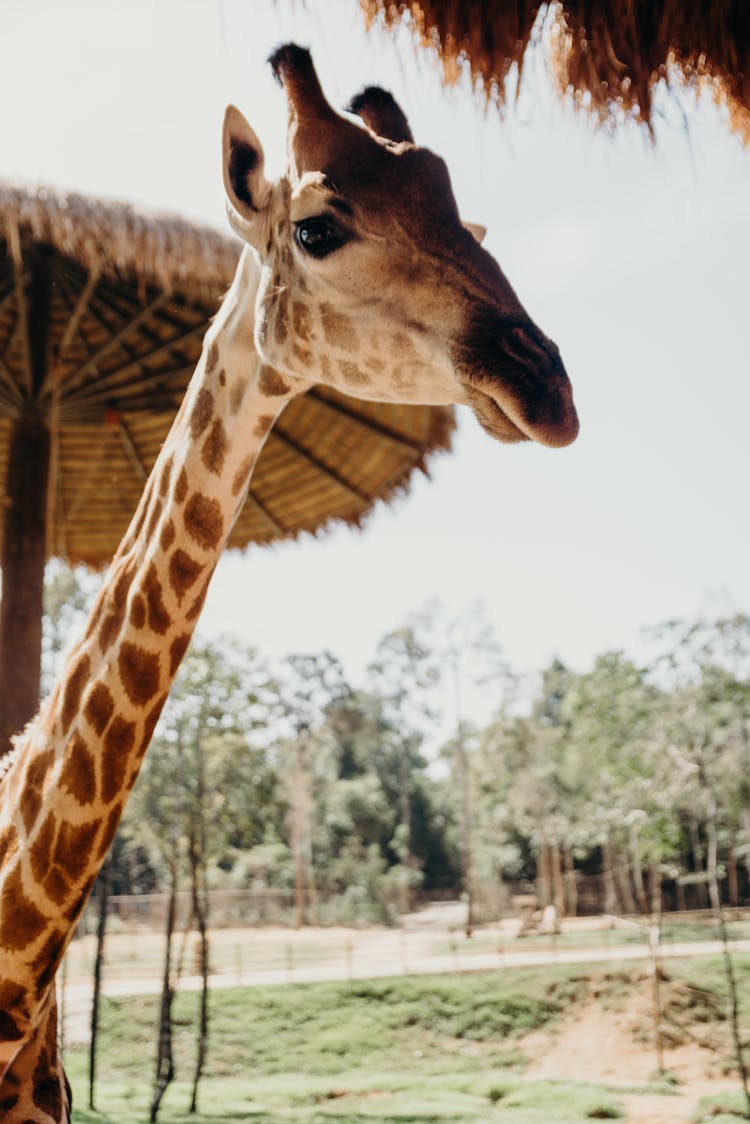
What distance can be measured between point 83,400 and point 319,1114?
32.7 feet

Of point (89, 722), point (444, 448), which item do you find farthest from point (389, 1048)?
point (89, 722)

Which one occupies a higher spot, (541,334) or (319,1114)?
(541,334)

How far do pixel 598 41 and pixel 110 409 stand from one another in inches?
152

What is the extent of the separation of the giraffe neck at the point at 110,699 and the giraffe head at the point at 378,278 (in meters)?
0.15

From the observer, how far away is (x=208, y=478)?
197 centimetres

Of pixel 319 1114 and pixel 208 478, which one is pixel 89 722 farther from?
pixel 319 1114

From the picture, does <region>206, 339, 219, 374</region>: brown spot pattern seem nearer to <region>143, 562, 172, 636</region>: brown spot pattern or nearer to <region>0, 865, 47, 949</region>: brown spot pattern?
<region>143, 562, 172, 636</region>: brown spot pattern

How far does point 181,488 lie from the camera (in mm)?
1984

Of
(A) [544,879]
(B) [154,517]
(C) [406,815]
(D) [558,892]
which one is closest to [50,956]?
(B) [154,517]

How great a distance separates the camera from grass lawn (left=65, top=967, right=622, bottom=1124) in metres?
12.3

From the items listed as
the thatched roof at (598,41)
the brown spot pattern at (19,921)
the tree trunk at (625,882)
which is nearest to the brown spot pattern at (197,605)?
the brown spot pattern at (19,921)

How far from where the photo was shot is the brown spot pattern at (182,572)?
1935 millimetres

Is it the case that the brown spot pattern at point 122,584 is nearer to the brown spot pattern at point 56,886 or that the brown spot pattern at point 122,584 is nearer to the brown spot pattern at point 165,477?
the brown spot pattern at point 165,477

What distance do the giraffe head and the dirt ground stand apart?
1550cm
